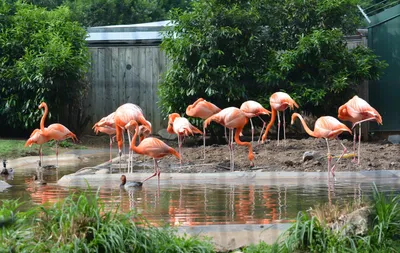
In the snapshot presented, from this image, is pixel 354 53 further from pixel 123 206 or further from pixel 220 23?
pixel 123 206

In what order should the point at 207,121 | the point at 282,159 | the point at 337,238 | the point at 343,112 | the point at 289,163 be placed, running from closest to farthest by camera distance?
the point at 337,238, the point at 289,163, the point at 282,159, the point at 343,112, the point at 207,121

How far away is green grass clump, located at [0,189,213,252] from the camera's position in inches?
176

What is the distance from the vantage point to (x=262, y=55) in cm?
1533

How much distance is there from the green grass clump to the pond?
82 centimetres

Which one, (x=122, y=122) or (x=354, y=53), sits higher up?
(x=354, y=53)

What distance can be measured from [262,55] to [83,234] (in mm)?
11237

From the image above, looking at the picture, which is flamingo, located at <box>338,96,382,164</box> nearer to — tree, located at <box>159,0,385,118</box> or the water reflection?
the water reflection

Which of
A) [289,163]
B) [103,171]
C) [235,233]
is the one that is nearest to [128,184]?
[103,171]

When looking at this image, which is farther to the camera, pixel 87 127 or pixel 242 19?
pixel 87 127

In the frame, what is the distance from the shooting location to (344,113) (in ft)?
37.1

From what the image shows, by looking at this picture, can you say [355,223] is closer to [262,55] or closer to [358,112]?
[358,112]

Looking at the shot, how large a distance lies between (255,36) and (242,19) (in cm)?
52

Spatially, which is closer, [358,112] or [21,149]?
[358,112]

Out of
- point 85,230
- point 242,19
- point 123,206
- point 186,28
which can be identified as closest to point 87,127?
point 186,28
